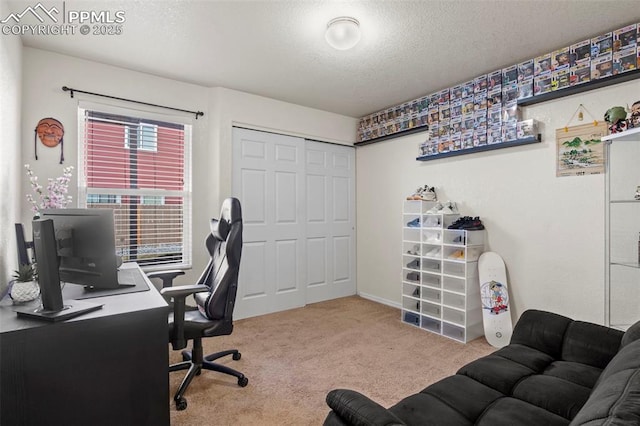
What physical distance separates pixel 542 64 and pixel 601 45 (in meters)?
0.40

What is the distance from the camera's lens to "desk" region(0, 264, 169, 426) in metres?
1.31

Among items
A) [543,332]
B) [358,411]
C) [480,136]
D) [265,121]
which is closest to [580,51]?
[480,136]

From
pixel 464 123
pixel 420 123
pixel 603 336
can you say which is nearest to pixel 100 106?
pixel 420 123

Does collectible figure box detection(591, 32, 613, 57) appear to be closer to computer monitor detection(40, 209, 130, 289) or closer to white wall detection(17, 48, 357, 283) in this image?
white wall detection(17, 48, 357, 283)

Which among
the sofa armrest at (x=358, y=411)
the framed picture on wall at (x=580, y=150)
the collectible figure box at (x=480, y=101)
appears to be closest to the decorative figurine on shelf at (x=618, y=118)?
the framed picture on wall at (x=580, y=150)

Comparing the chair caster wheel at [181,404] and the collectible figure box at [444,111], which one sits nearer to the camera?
the chair caster wheel at [181,404]

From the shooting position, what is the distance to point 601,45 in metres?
2.48

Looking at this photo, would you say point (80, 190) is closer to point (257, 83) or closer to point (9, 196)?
point (9, 196)

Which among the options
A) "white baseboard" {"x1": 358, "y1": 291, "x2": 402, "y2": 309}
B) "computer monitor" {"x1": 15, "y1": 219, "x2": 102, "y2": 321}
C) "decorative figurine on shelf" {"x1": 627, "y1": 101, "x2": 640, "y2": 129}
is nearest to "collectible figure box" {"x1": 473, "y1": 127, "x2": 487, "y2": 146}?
"decorative figurine on shelf" {"x1": 627, "y1": 101, "x2": 640, "y2": 129}

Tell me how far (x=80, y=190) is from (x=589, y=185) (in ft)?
14.5

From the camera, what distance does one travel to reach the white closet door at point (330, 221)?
4.38 metres

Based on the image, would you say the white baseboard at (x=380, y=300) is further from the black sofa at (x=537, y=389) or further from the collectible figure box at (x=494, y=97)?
the collectible figure box at (x=494, y=97)

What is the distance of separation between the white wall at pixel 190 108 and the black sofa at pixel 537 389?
2.86 metres

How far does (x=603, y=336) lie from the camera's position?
5.38 feet
